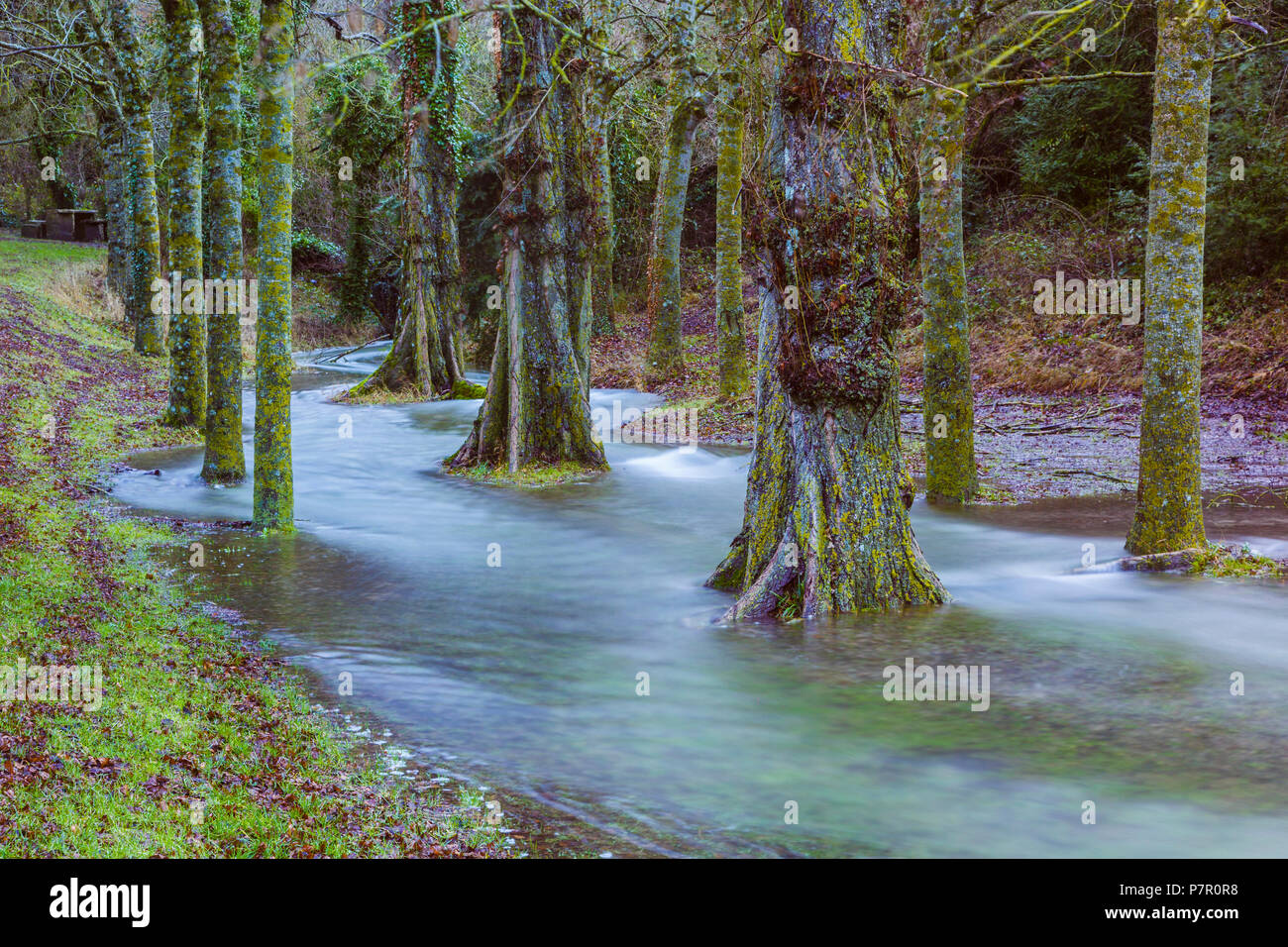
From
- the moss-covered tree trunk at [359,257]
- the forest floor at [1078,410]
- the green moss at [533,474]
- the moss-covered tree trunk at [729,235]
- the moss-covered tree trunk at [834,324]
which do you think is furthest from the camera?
the moss-covered tree trunk at [359,257]

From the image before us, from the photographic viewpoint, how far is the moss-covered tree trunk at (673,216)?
25.7 meters

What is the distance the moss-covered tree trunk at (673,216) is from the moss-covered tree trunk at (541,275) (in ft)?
27.2

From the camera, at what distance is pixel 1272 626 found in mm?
9250

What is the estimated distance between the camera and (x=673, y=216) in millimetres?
26391

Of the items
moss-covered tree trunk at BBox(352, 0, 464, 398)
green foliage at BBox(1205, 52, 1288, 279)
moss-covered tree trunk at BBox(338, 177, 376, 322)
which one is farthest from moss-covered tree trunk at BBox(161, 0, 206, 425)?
moss-covered tree trunk at BBox(338, 177, 376, 322)

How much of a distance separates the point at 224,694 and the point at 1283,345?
59.8 feet

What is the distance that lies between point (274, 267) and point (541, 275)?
550 centimetres

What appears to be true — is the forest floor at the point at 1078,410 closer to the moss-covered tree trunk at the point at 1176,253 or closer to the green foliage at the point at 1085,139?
the moss-covered tree trunk at the point at 1176,253

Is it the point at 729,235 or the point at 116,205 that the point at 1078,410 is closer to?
the point at 729,235

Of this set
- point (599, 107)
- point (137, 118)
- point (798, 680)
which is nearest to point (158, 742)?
point (798, 680)

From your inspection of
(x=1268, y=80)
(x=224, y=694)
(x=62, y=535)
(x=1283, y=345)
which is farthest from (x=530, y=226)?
(x=1268, y=80)

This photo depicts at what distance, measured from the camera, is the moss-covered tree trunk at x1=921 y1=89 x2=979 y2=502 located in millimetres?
12703

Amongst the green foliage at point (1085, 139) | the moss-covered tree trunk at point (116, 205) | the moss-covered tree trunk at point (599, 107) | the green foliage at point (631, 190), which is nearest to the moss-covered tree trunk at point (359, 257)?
the moss-covered tree trunk at point (116, 205)
